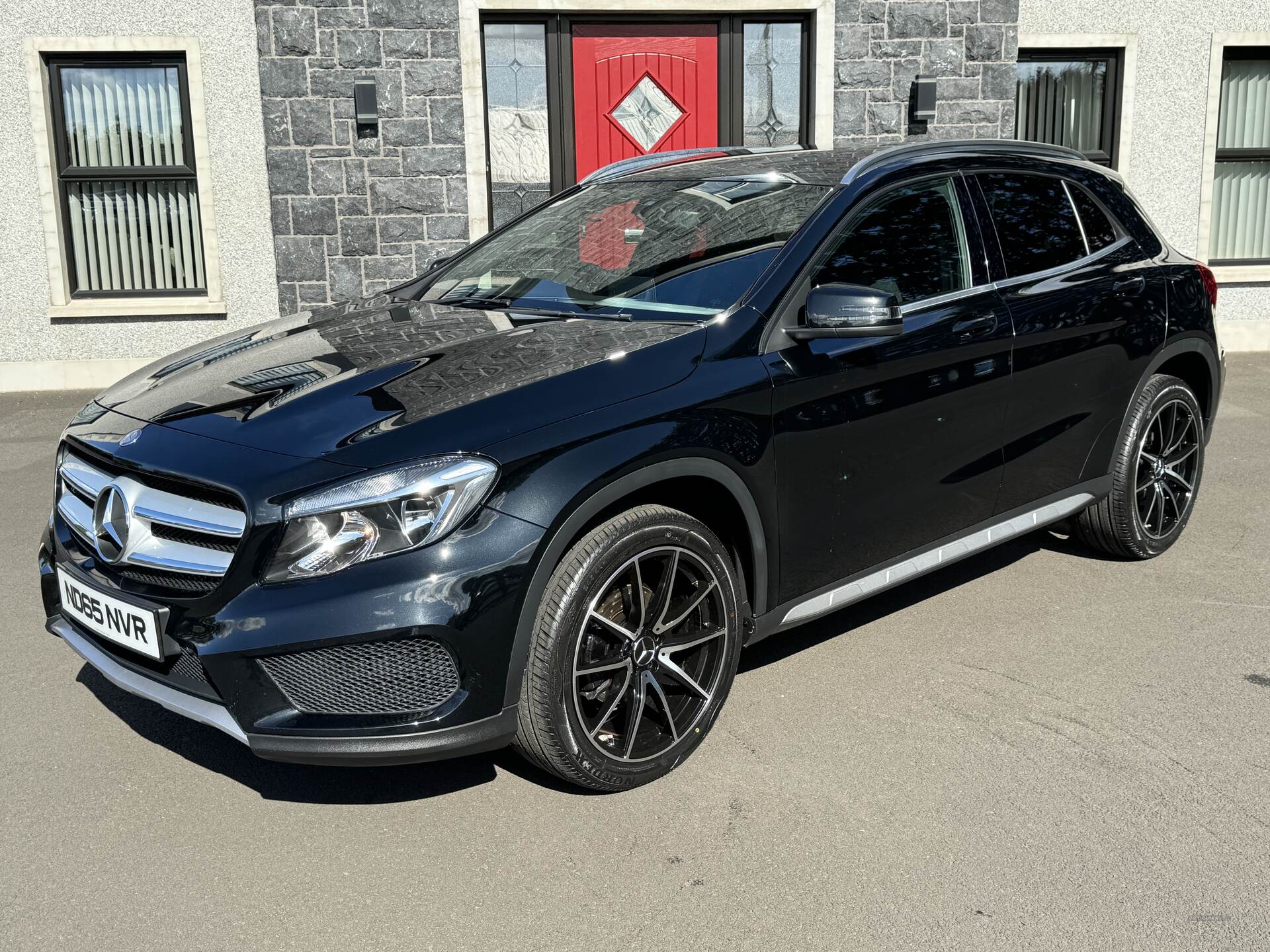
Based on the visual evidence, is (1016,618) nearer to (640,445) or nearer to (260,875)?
(640,445)

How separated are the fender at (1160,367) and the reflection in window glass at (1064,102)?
20.3 ft

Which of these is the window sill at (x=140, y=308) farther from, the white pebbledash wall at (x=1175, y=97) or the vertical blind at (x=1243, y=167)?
the vertical blind at (x=1243, y=167)

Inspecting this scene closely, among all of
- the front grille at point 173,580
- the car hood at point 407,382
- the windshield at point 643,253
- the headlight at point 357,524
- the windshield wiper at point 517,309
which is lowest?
the front grille at point 173,580

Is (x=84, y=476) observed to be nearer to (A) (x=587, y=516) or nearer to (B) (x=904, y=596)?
(A) (x=587, y=516)

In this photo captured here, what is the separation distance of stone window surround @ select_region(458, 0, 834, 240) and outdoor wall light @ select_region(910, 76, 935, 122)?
2.25 ft

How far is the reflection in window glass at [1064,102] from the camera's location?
1095 cm

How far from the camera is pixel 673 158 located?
5051mm

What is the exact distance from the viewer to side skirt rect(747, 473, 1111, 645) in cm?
384

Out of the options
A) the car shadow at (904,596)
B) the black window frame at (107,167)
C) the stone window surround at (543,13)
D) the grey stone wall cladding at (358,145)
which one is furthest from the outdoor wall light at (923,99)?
the black window frame at (107,167)

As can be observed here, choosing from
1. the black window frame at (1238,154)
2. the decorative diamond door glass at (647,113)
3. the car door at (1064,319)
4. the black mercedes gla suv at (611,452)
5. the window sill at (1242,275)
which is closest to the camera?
the black mercedes gla suv at (611,452)

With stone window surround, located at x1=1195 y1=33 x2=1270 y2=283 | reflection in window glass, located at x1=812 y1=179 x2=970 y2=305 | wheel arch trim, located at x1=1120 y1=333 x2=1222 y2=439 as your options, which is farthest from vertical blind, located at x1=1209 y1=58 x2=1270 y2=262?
reflection in window glass, located at x1=812 y1=179 x2=970 y2=305

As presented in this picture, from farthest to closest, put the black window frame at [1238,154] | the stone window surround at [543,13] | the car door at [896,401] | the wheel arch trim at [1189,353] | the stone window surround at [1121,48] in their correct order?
the black window frame at [1238,154]
the stone window surround at [1121,48]
the stone window surround at [543,13]
the wheel arch trim at [1189,353]
the car door at [896,401]

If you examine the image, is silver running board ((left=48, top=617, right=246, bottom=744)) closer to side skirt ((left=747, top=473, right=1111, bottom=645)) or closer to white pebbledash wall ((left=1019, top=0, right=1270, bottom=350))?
side skirt ((left=747, top=473, right=1111, bottom=645))

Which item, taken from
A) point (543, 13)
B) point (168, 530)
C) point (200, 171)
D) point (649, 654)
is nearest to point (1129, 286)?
point (649, 654)
